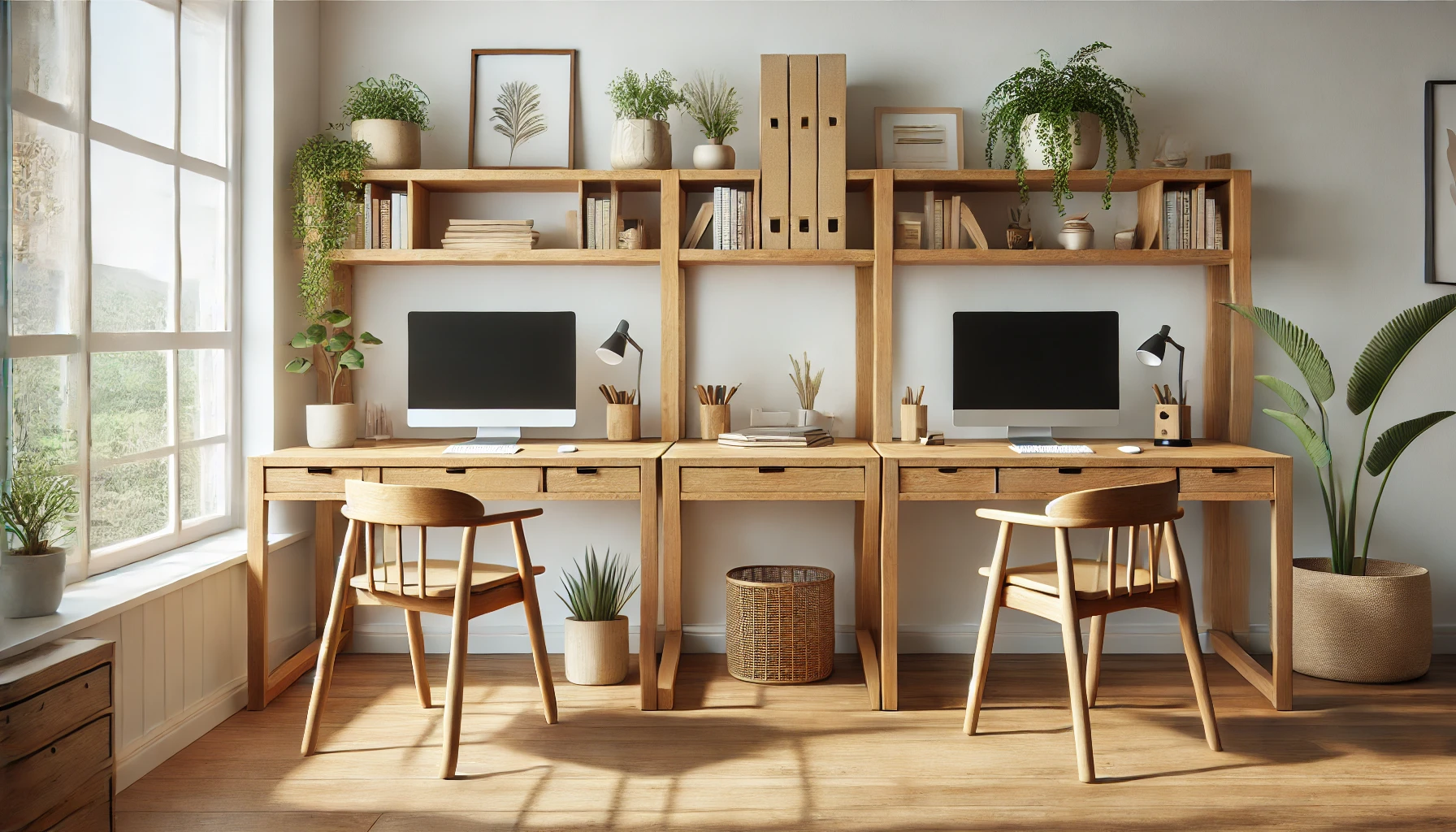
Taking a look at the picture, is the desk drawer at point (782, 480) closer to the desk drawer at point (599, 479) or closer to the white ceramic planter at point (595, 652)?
the desk drawer at point (599, 479)

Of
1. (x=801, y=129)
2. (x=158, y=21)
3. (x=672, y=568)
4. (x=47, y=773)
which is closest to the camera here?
Result: (x=47, y=773)

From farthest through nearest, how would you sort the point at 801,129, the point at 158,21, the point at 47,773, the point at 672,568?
the point at 801,129 < the point at 672,568 < the point at 158,21 < the point at 47,773

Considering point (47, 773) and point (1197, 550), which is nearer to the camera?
point (47, 773)

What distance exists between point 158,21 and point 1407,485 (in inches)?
177

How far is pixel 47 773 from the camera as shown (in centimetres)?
188

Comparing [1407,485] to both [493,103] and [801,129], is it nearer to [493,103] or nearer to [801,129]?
[801,129]

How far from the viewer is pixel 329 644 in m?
2.67

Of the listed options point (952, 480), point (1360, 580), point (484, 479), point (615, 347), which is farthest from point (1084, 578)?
point (484, 479)

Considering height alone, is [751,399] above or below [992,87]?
below

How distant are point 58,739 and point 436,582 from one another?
0.97 m

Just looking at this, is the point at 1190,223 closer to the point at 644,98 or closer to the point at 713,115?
the point at 713,115

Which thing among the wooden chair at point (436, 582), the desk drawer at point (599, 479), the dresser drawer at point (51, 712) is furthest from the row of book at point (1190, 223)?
the dresser drawer at point (51, 712)

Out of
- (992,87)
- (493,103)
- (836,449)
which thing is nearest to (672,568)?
(836,449)

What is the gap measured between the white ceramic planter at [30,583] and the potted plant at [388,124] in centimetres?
172
